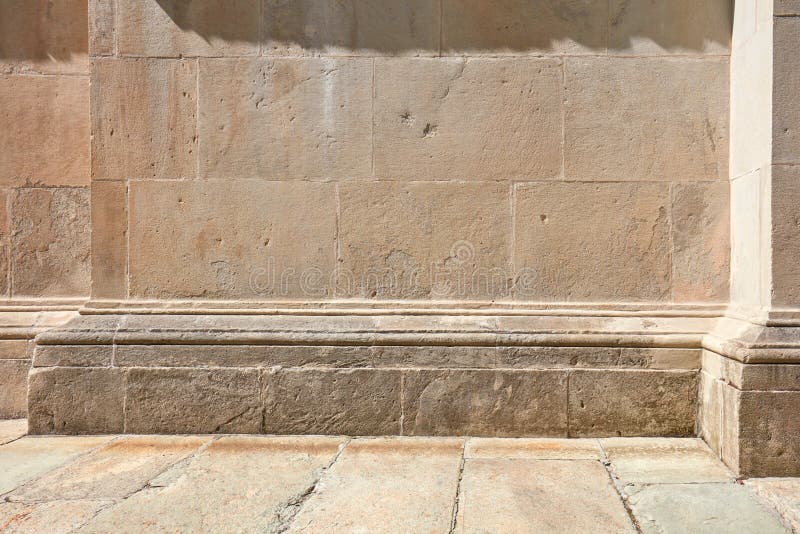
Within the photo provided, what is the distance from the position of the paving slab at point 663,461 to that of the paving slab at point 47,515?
290 centimetres

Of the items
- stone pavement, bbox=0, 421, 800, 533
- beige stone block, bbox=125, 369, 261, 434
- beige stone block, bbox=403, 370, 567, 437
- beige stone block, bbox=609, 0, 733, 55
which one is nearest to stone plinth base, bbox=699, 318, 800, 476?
stone pavement, bbox=0, 421, 800, 533

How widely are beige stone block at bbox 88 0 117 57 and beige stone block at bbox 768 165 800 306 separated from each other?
15.5 ft

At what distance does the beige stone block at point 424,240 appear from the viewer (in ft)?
13.5

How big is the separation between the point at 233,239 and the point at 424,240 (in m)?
1.45

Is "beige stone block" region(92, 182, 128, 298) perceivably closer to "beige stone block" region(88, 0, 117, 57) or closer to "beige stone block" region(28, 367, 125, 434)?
"beige stone block" region(28, 367, 125, 434)

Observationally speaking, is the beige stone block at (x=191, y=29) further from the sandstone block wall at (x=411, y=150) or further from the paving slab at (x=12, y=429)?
the paving slab at (x=12, y=429)

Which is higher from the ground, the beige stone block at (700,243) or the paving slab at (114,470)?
the beige stone block at (700,243)

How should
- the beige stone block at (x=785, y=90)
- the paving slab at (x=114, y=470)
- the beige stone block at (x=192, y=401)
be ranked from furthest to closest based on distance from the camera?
the beige stone block at (x=192, y=401) < the beige stone block at (x=785, y=90) < the paving slab at (x=114, y=470)

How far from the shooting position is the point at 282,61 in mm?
4148

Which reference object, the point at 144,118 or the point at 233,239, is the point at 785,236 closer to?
the point at 233,239

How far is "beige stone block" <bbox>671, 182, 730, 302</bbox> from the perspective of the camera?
158 inches

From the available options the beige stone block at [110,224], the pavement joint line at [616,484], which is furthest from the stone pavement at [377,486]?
the beige stone block at [110,224]

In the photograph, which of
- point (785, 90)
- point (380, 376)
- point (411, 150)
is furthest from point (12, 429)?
point (785, 90)

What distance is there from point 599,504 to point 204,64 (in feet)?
13.0
